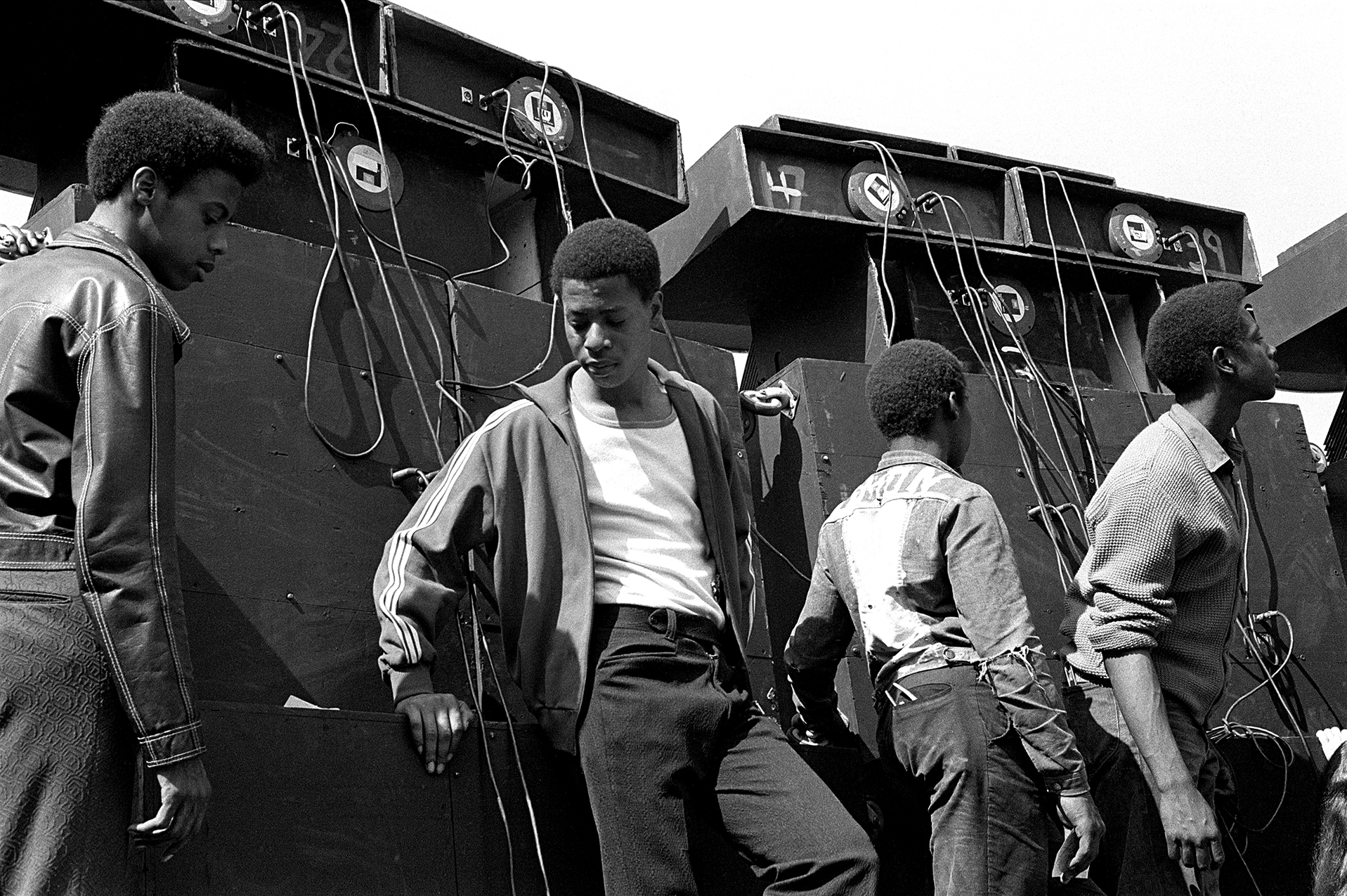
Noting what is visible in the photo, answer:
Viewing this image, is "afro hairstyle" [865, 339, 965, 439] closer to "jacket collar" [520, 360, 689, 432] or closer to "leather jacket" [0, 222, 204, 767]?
"jacket collar" [520, 360, 689, 432]

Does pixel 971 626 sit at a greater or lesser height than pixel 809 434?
lesser

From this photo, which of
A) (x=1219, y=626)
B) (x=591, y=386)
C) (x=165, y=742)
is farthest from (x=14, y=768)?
(x=1219, y=626)

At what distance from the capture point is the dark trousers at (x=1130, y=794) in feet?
10.7

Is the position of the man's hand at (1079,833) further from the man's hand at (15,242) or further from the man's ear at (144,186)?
the man's hand at (15,242)

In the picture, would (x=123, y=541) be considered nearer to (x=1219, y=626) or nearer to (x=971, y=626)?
(x=971, y=626)

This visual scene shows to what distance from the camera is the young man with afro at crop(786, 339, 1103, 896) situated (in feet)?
10.0

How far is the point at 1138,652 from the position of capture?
327cm

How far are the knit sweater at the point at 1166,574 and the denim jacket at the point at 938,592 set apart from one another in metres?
0.27

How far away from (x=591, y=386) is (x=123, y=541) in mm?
1325

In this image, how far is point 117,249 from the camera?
7.95 ft

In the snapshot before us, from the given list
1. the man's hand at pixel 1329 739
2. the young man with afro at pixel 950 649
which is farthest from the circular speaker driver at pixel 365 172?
the man's hand at pixel 1329 739

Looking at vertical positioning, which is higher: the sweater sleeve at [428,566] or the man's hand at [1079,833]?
the sweater sleeve at [428,566]

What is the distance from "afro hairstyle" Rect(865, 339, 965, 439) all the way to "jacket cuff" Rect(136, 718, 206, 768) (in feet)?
6.06

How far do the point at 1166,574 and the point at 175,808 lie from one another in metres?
2.13
